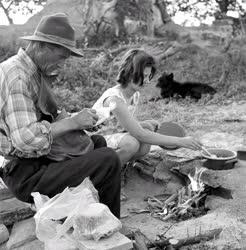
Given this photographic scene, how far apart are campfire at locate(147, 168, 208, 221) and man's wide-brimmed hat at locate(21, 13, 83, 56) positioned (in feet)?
4.64

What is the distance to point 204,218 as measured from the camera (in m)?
3.12

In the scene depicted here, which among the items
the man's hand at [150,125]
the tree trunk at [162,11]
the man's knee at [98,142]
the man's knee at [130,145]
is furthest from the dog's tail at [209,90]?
the man's knee at [98,142]

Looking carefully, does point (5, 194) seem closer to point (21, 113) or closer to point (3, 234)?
point (3, 234)

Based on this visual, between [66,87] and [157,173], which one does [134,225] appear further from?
[66,87]

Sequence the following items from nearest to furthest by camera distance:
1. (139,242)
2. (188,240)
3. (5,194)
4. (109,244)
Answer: (109,244), (139,242), (188,240), (5,194)

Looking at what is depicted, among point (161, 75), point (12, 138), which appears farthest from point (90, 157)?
point (161, 75)

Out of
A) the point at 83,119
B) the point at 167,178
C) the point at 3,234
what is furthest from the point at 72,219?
the point at 167,178

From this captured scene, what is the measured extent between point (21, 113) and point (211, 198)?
1719 mm

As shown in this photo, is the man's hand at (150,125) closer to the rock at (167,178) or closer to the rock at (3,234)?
the rock at (167,178)

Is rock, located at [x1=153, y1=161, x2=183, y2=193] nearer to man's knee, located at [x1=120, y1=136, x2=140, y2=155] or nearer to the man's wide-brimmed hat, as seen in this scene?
man's knee, located at [x1=120, y1=136, x2=140, y2=155]

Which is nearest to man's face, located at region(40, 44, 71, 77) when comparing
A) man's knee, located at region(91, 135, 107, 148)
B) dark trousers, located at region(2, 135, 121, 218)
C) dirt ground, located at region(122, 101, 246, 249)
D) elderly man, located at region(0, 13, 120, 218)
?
elderly man, located at region(0, 13, 120, 218)

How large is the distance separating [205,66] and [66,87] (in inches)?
115

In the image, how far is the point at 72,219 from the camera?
2.43 m

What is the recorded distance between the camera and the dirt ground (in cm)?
290
